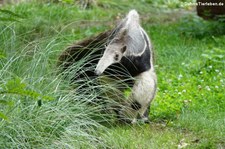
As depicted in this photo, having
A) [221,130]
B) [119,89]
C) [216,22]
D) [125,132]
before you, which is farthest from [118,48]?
[216,22]

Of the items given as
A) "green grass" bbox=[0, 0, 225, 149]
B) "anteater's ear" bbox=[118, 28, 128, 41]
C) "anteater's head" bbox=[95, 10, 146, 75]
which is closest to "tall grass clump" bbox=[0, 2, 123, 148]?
"green grass" bbox=[0, 0, 225, 149]

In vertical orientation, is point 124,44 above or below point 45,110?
above

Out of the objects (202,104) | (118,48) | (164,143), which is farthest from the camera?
(202,104)

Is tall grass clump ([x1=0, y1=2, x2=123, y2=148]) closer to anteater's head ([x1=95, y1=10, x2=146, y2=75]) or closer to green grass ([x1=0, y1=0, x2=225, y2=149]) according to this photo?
green grass ([x1=0, y1=0, x2=225, y2=149])

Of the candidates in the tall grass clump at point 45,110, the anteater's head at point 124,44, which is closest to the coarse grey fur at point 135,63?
the anteater's head at point 124,44

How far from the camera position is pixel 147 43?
22.5ft

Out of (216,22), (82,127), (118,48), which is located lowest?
(216,22)

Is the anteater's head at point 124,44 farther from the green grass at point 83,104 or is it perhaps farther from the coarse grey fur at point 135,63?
the green grass at point 83,104

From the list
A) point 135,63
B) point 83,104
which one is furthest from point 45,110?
point 135,63

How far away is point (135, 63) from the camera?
6.61 m

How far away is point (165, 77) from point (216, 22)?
12.5 feet

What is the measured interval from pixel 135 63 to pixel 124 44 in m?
0.23

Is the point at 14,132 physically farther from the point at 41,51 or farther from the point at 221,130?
the point at 221,130

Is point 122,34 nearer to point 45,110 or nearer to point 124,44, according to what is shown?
point 124,44
